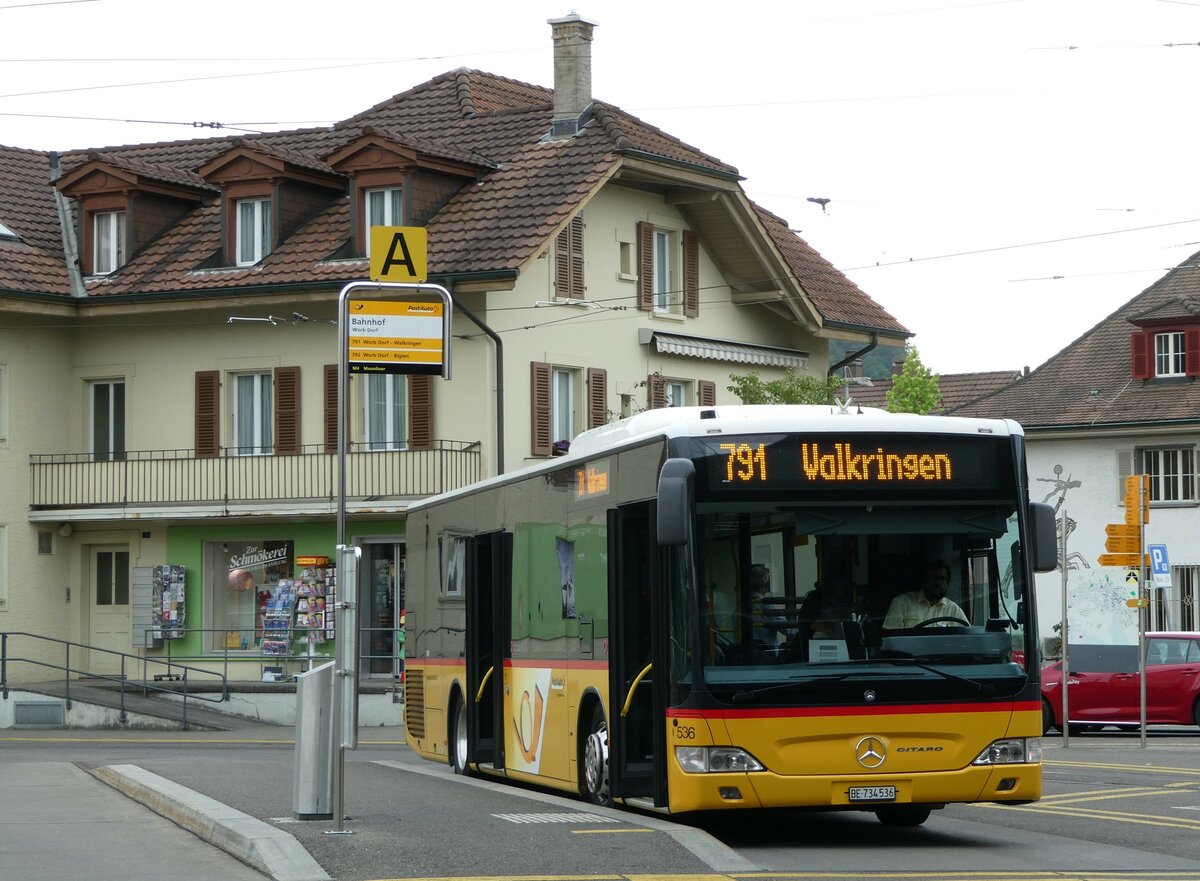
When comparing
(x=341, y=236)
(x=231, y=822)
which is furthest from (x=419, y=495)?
(x=231, y=822)

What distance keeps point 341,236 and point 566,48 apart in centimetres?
583

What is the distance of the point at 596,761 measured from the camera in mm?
14984

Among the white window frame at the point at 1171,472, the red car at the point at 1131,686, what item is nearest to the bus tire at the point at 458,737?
the red car at the point at 1131,686

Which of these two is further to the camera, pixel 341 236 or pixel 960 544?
pixel 341 236

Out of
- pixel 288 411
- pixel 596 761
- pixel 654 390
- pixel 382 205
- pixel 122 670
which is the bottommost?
pixel 596 761

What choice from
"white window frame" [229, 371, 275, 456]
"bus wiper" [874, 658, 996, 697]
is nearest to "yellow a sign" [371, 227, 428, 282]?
"bus wiper" [874, 658, 996, 697]

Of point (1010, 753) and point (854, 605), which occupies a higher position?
point (854, 605)

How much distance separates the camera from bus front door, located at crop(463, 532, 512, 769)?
1798 centimetres

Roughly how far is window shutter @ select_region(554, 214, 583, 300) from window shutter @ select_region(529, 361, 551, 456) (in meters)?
1.50

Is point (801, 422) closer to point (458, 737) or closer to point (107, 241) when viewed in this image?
point (458, 737)

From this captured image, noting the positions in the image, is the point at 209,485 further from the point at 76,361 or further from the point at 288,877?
the point at 288,877

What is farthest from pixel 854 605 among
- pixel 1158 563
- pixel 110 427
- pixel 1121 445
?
pixel 1121 445

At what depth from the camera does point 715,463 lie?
42.8ft

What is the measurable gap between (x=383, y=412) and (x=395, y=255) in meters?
23.5
